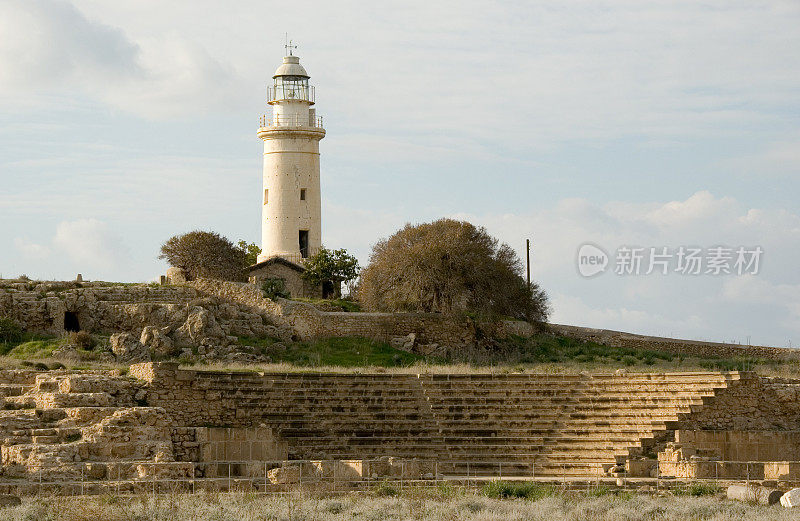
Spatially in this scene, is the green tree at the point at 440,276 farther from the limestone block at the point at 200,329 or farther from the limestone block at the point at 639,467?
the limestone block at the point at 639,467

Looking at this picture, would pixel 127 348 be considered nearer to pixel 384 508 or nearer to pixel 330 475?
pixel 330 475

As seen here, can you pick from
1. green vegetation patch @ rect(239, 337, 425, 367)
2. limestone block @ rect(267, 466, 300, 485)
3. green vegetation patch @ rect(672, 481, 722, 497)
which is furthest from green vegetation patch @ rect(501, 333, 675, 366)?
limestone block @ rect(267, 466, 300, 485)

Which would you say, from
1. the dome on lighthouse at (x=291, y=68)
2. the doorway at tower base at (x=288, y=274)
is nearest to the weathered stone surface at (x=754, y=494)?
the doorway at tower base at (x=288, y=274)

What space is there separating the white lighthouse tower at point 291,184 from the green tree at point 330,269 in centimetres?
169

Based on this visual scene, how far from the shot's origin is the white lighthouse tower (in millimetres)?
49219

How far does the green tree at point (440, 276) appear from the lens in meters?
41.8

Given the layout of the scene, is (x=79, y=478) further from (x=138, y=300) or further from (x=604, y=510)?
(x=138, y=300)

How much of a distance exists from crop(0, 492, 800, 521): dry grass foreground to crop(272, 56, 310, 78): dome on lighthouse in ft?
96.7

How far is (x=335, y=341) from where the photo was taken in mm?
39656

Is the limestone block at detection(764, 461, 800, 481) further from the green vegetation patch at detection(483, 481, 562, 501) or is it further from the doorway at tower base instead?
the doorway at tower base

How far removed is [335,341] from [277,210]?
427 inches

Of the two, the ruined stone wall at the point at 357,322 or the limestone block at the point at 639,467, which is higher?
the ruined stone wall at the point at 357,322

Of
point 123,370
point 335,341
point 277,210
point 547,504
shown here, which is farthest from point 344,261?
point 547,504

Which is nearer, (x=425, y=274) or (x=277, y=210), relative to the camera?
(x=425, y=274)
